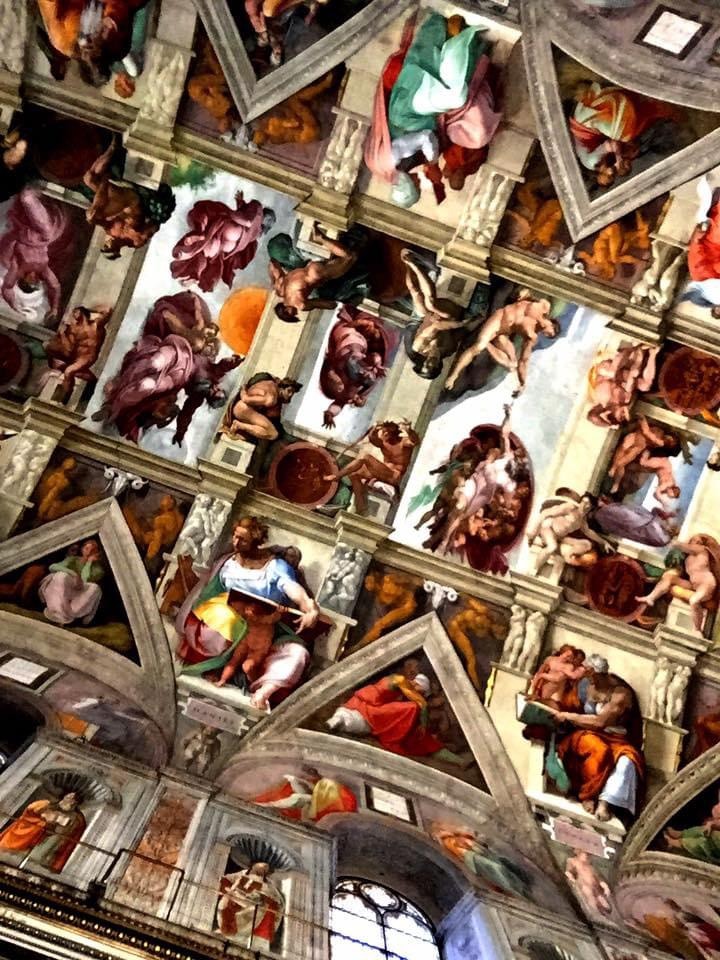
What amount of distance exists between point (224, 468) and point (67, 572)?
2.24 metres

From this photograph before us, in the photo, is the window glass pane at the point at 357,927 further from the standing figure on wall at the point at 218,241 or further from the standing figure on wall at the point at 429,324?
the standing figure on wall at the point at 218,241

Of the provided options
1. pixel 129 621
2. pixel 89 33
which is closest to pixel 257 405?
pixel 129 621

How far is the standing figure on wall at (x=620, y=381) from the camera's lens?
14219mm

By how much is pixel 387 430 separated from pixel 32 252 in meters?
4.83

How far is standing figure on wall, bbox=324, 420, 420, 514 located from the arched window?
459cm

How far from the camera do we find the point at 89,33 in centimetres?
1287

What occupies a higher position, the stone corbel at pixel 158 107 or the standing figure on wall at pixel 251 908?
the stone corbel at pixel 158 107

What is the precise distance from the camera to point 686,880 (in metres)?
13.5

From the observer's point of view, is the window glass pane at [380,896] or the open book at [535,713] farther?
the open book at [535,713]

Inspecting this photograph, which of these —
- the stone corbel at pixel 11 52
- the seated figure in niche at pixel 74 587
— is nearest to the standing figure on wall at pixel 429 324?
the seated figure in niche at pixel 74 587

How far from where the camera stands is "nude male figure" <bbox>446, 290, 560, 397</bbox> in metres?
14.1

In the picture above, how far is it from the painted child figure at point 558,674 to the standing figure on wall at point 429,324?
12.7 feet

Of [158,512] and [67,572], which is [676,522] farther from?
[67,572]

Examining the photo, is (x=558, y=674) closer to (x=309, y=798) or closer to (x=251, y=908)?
(x=309, y=798)
